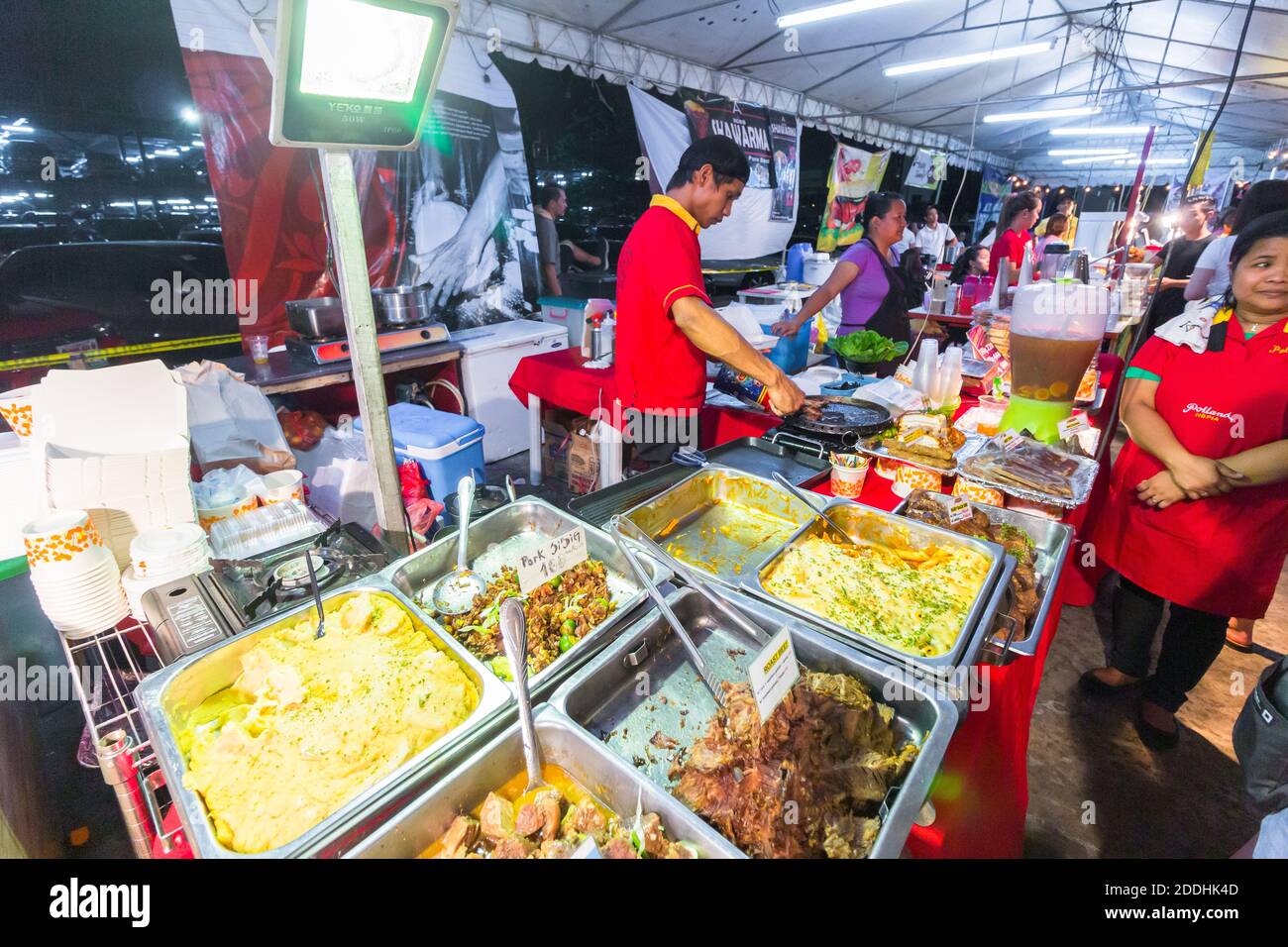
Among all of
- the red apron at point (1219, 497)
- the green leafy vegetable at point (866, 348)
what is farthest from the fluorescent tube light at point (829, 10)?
the red apron at point (1219, 497)

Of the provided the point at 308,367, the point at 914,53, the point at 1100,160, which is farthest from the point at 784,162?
the point at 1100,160

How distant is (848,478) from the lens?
2.14 m

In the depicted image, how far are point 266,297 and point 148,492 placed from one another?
3.91 m

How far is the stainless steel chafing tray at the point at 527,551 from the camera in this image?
131 centimetres

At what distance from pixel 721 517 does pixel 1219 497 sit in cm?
187

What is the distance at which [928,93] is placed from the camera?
38.7ft

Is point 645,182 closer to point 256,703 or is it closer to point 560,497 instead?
point 560,497

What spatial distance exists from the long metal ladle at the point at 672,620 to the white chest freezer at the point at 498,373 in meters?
3.69

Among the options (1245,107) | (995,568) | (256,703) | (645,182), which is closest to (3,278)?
(256,703)

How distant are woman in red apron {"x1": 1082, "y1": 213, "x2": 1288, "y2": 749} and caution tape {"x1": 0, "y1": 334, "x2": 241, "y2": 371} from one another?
552 cm

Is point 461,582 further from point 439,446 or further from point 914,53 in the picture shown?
point 914,53

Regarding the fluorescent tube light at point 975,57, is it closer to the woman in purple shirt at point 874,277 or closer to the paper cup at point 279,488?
Answer: the woman in purple shirt at point 874,277

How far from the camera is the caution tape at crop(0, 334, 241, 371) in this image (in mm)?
3703

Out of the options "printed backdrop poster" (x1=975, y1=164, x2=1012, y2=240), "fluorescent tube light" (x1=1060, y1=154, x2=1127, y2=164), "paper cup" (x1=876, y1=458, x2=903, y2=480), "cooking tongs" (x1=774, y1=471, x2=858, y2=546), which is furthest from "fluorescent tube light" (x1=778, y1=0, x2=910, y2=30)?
"fluorescent tube light" (x1=1060, y1=154, x2=1127, y2=164)
